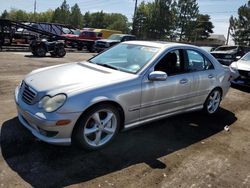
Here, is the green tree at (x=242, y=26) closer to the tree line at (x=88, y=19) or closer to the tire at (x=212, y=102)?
the tree line at (x=88, y=19)

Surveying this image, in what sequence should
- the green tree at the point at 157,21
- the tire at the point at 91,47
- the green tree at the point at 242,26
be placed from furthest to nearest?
the green tree at the point at 157,21 → the green tree at the point at 242,26 → the tire at the point at 91,47

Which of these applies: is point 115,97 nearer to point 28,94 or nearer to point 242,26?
point 28,94

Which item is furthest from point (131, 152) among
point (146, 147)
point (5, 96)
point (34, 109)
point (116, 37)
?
point (116, 37)

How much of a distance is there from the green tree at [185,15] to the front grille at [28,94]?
62483 millimetres

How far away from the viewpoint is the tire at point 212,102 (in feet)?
20.8

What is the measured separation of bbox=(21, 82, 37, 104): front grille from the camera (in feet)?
13.6

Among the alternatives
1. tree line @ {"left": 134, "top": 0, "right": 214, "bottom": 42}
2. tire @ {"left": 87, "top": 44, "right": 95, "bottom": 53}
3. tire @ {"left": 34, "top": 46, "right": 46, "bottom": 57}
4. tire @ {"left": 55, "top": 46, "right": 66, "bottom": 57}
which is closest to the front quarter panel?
tire @ {"left": 34, "top": 46, "right": 46, "bottom": 57}

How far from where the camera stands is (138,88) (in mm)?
4594

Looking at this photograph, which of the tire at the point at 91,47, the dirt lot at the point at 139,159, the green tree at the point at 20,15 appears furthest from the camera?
the green tree at the point at 20,15

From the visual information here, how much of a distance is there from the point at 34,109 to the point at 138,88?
1.51 meters

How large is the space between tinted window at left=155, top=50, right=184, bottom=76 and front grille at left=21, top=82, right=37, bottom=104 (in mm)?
1933

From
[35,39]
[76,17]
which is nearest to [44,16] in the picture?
[76,17]

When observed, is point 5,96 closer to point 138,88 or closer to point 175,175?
point 138,88

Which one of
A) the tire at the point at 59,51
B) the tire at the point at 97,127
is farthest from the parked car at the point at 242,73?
the tire at the point at 59,51
